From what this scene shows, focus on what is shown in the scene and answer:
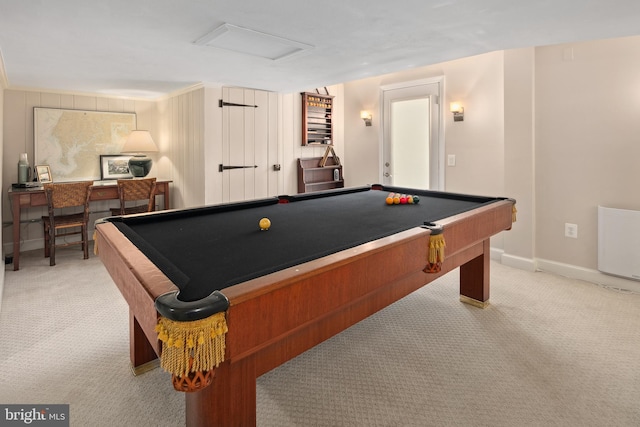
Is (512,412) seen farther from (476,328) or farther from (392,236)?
(392,236)

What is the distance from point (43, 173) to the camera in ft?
14.2

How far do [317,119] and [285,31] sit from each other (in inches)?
116

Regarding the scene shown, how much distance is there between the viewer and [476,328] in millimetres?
2463

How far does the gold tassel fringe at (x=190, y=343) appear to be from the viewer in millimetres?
917

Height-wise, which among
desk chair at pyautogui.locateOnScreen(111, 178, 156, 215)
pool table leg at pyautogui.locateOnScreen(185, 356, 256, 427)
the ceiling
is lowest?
pool table leg at pyautogui.locateOnScreen(185, 356, 256, 427)

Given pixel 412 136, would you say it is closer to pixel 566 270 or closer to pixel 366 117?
pixel 366 117

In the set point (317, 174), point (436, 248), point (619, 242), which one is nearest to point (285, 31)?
point (436, 248)

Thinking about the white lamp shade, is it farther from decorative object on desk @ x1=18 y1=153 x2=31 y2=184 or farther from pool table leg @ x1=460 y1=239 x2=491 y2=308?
pool table leg @ x1=460 y1=239 x2=491 y2=308

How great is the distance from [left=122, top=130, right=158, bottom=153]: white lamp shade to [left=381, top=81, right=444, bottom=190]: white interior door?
124 inches

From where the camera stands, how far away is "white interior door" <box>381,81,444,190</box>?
4383 mm

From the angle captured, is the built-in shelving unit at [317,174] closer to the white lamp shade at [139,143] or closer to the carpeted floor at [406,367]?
Answer: the white lamp shade at [139,143]

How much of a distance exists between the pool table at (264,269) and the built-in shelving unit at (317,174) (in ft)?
8.65

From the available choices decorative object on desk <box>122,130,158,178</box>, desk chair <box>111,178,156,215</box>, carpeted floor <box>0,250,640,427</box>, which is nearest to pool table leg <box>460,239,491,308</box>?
carpeted floor <box>0,250,640,427</box>

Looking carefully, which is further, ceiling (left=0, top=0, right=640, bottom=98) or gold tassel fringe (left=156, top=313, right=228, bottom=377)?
ceiling (left=0, top=0, right=640, bottom=98)
